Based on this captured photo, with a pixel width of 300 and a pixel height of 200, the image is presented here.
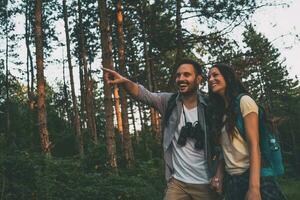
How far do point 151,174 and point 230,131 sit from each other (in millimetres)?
10942

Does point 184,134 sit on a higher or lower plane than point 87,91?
lower

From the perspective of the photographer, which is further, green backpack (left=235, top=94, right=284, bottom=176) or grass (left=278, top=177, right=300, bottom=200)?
grass (left=278, top=177, right=300, bottom=200)

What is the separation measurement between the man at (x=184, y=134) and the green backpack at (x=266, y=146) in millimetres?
664

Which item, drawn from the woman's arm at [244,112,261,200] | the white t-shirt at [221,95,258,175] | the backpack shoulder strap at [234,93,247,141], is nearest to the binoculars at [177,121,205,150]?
the white t-shirt at [221,95,258,175]

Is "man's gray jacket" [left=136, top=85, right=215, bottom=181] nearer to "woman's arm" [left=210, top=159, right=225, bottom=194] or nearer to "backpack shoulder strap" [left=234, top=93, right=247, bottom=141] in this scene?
"woman's arm" [left=210, top=159, right=225, bottom=194]

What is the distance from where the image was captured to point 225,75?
410 centimetres

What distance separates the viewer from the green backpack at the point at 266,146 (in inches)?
149

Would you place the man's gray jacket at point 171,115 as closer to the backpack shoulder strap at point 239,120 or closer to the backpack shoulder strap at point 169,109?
the backpack shoulder strap at point 169,109

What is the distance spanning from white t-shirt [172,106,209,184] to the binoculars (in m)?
0.05

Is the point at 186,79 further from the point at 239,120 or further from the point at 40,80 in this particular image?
the point at 40,80

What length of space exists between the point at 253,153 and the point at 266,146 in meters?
0.20

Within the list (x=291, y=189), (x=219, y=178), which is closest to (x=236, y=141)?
(x=219, y=178)

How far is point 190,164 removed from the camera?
4.48m

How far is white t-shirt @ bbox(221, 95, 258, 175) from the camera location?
3.81 meters
